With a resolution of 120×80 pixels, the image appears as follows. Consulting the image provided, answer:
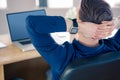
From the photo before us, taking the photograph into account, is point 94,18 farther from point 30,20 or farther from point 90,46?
point 30,20

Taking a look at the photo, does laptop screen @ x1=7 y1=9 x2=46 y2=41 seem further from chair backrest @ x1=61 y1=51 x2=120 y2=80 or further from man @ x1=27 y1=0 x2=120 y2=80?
chair backrest @ x1=61 y1=51 x2=120 y2=80

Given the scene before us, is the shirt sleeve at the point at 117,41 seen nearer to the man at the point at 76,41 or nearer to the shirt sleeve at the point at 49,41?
the man at the point at 76,41

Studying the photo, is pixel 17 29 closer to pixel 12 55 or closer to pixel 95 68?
pixel 12 55

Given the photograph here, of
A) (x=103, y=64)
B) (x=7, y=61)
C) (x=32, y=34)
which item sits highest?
(x=32, y=34)

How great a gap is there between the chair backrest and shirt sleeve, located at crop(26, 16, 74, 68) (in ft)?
0.30

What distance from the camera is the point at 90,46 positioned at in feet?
3.64

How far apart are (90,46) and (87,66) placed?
169mm

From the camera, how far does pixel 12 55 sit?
4.66 feet

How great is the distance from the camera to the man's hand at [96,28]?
3.32 feet

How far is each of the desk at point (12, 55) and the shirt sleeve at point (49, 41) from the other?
0.36 m

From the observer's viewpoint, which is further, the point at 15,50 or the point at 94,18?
the point at 15,50

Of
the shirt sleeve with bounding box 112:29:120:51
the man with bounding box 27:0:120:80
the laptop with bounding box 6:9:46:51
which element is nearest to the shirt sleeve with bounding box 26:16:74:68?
the man with bounding box 27:0:120:80

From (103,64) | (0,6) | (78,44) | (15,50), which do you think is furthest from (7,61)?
(0,6)

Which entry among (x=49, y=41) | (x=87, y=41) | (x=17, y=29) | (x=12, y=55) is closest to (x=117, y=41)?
(x=87, y=41)
